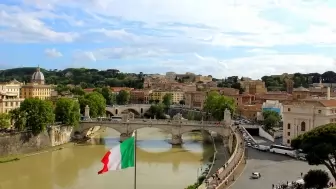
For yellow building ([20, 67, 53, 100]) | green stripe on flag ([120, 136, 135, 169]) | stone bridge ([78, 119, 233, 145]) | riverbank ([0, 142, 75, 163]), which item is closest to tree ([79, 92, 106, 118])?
stone bridge ([78, 119, 233, 145])

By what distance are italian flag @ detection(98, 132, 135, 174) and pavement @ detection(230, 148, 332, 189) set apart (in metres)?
9.98

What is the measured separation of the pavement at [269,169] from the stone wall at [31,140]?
16.1 meters

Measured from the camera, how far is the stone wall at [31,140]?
3303 centimetres

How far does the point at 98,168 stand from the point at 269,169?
11.5 m

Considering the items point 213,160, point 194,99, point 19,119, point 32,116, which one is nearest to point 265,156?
point 213,160

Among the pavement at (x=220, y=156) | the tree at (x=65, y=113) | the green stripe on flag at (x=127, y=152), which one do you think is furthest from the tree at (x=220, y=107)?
the green stripe on flag at (x=127, y=152)

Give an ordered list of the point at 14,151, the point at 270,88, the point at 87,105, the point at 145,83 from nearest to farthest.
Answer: the point at 14,151 < the point at 87,105 < the point at 270,88 < the point at 145,83

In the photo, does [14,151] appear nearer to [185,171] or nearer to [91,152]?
[91,152]

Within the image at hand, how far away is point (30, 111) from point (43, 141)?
2.83 metres

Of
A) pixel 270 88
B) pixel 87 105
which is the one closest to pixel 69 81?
pixel 270 88

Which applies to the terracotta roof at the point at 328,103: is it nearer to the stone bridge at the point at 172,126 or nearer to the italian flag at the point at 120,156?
the stone bridge at the point at 172,126

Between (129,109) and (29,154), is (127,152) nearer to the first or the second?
(29,154)

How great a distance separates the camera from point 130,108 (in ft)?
235

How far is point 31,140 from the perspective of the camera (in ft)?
117
